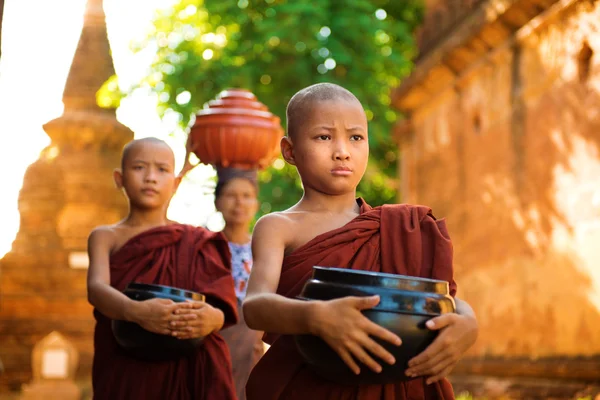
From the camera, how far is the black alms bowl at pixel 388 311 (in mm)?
2656

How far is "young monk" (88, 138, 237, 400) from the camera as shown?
181 inches

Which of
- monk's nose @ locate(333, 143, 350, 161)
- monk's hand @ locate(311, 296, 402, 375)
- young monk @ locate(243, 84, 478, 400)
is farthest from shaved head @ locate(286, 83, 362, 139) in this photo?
monk's hand @ locate(311, 296, 402, 375)

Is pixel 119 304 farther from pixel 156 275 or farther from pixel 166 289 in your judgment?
pixel 156 275

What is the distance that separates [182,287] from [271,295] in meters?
1.85

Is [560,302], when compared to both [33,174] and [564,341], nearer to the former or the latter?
[564,341]

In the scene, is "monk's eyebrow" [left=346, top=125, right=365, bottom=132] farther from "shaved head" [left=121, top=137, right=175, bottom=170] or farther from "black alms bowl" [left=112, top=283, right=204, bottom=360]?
"shaved head" [left=121, top=137, right=175, bottom=170]

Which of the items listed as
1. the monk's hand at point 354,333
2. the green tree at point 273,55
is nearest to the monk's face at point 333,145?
the monk's hand at point 354,333

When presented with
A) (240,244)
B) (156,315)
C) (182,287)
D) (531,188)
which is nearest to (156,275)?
(182,287)

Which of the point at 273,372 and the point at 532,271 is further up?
the point at 532,271

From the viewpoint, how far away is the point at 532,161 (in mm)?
9375

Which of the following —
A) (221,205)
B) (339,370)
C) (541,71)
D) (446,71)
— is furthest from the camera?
(446,71)

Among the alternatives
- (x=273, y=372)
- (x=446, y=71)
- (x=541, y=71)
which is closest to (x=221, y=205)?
(x=273, y=372)

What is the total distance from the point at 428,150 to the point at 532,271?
4.52 metres

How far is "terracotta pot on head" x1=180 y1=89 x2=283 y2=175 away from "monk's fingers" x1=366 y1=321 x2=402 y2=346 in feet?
13.8
